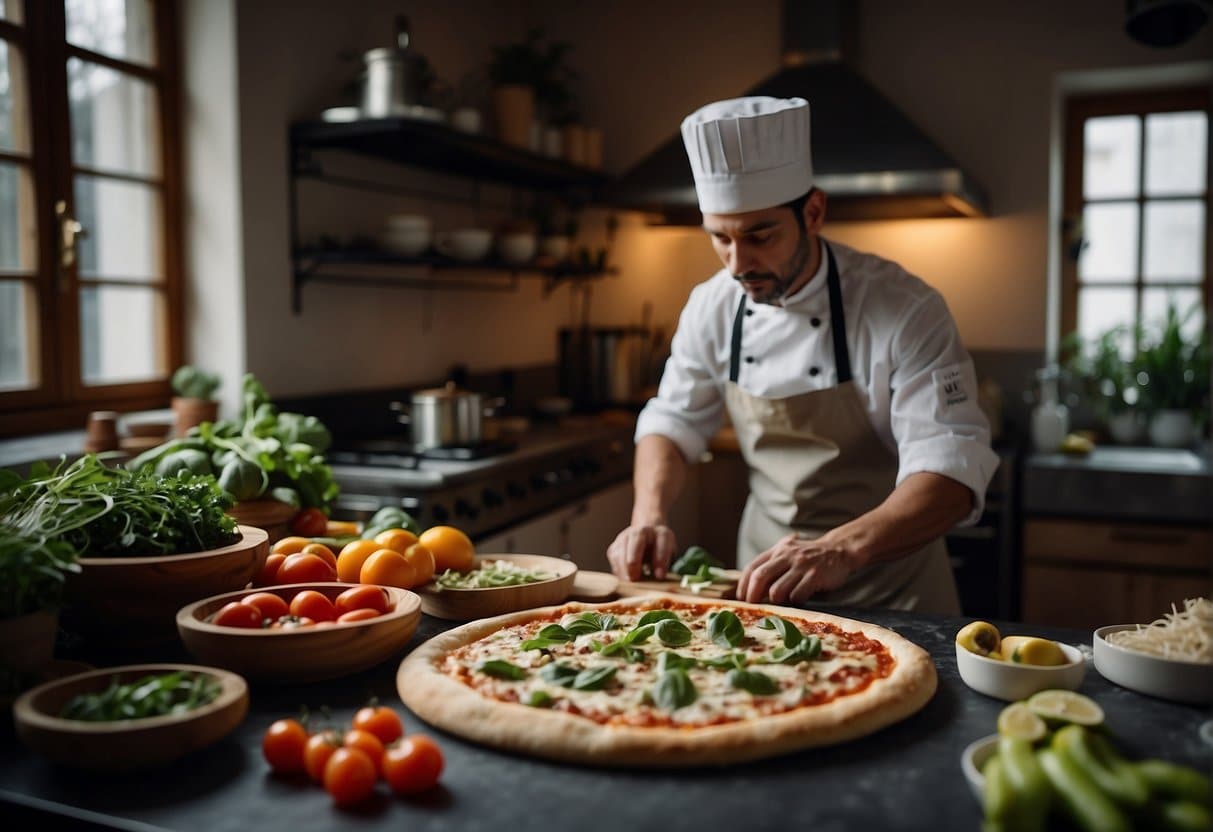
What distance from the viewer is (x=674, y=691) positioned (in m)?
1.20

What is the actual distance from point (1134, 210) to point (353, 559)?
3.86m

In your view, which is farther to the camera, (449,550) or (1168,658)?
(449,550)

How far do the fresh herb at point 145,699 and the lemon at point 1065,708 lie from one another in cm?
88

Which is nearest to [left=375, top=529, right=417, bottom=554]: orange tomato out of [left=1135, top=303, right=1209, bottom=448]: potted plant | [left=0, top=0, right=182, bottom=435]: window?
[left=0, top=0, right=182, bottom=435]: window

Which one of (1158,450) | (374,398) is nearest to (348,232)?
(374,398)

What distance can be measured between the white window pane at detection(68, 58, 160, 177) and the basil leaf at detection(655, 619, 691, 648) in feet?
7.19

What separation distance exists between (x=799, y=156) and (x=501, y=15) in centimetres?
280

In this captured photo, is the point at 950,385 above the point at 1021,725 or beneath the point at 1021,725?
above

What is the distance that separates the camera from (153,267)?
3.03 metres

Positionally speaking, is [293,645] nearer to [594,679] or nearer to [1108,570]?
[594,679]

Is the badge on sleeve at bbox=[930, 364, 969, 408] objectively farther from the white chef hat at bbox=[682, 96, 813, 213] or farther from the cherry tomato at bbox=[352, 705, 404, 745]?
the cherry tomato at bbox=[352, 705, 404, 745]

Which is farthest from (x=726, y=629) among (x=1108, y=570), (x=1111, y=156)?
(x=1111, y=156)

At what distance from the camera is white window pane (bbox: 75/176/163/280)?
2828 mm

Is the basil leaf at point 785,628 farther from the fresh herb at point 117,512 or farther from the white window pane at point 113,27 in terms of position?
the white window pane at point 113,27
